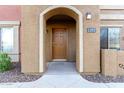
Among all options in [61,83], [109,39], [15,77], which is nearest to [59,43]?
[109,39]

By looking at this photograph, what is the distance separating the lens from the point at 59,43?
58.1ft

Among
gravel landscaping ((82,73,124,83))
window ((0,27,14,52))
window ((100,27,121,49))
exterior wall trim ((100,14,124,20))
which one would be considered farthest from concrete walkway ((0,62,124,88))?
window ((0,27,14,52))

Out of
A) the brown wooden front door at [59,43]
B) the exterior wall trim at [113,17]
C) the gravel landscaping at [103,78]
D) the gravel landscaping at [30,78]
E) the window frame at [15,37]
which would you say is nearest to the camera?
the gravel landscaping at [103,78]

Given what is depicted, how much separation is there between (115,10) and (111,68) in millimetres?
5763

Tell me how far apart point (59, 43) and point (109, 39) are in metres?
3.64

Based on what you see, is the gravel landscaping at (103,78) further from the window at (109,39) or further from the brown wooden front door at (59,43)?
the brown wooden front door at (59,43)

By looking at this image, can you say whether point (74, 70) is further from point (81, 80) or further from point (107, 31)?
point (107, 31)

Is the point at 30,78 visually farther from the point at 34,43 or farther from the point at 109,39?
the point at 109,39

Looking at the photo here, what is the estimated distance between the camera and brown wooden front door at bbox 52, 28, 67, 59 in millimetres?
17609

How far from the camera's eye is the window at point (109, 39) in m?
16.5

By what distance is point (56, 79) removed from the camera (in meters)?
10.8

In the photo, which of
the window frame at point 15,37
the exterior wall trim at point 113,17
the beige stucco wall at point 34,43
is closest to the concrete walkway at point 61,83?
the beige stucco wall at point 34,43

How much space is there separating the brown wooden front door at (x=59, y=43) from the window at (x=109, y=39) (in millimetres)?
2761
